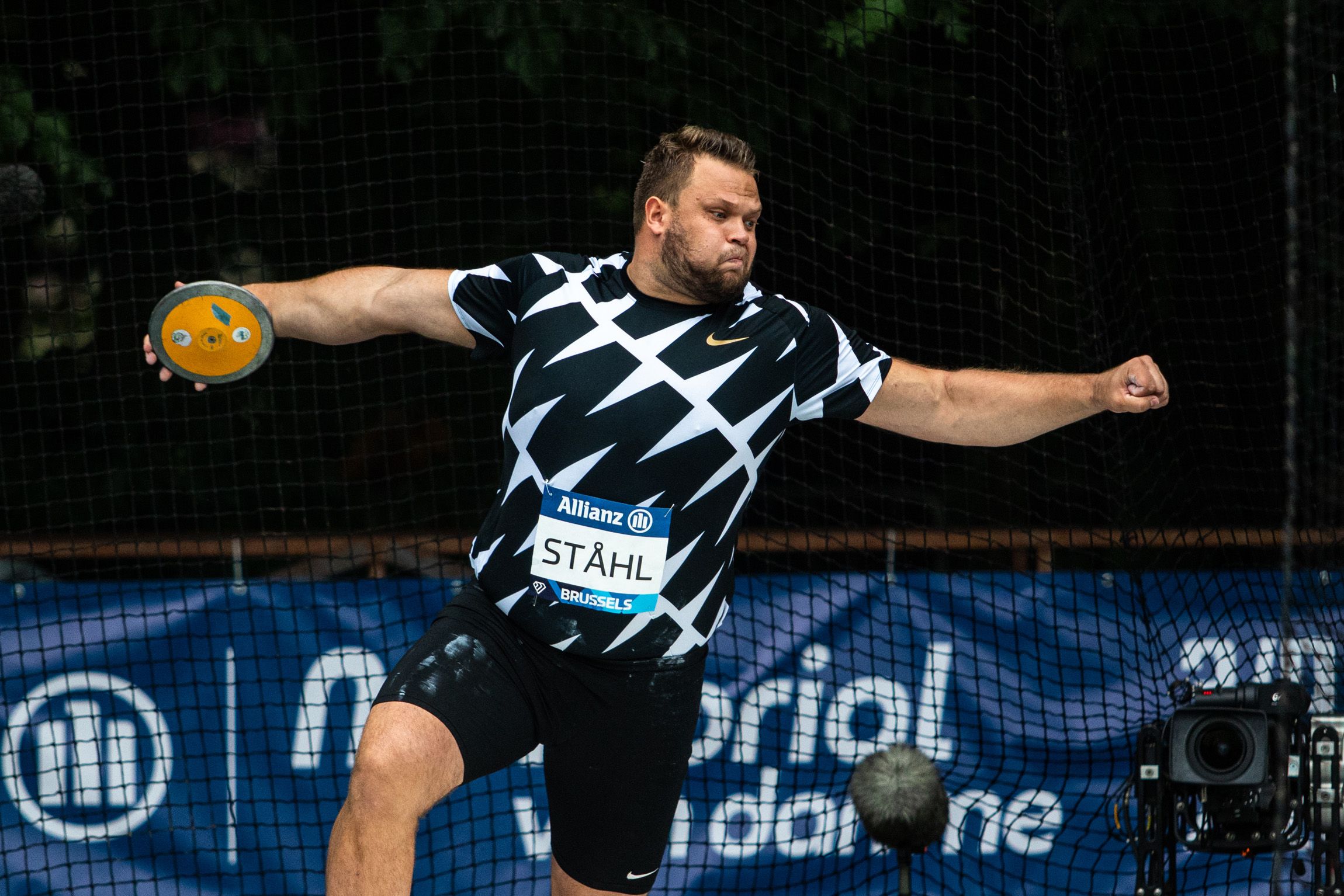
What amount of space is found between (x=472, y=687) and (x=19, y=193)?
4.02 m

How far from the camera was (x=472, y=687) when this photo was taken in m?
2.95

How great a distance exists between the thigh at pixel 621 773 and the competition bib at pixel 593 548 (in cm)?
22

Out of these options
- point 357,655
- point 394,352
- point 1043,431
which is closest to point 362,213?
point 394,352

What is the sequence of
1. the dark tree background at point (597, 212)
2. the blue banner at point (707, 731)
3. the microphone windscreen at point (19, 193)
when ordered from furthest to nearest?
the dark tree background at point (597, 212) < the microphone windscreen at point (19, 193) < the blue banner at point (707, 731)

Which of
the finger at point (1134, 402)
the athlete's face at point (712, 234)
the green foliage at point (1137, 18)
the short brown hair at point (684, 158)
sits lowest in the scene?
the finger at point (1134, 402)

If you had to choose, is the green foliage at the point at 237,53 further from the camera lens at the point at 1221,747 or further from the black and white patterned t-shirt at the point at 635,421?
the camera lens at the point at 1221,747

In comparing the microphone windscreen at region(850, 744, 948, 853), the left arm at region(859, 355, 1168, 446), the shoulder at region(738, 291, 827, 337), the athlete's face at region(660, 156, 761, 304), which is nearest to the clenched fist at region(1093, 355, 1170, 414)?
the left arm at region(859, 355, 1168, 446)

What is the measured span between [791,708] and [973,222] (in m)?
2.67

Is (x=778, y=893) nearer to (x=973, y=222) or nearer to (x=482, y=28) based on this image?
(x=973, y=222)

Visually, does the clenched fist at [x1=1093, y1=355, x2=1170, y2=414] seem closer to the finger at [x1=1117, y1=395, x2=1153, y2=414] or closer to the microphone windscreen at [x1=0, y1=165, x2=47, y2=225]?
the finger at [x1=1117, y1=395, x2=1153, y2=414]

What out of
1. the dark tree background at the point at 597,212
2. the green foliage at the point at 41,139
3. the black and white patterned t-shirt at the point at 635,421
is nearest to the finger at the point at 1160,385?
the black and white patterned t-shirt at the point at 635,421

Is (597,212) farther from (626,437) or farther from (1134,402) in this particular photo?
(1134,402)

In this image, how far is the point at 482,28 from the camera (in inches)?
238

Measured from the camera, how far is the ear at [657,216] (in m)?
3.25
